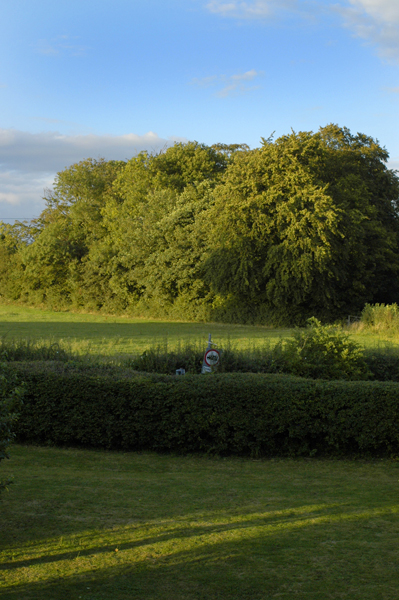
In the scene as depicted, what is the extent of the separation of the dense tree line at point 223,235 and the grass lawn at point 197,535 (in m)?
24.5

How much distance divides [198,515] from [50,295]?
46.1m

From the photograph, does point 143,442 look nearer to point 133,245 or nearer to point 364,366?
point 364,366

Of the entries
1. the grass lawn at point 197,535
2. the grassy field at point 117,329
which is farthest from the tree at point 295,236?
the grass lawn at point 197,535

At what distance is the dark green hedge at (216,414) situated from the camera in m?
8.45

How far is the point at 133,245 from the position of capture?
41562 mm

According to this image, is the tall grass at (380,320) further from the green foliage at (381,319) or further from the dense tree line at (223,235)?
the dense tree line at (223,235)

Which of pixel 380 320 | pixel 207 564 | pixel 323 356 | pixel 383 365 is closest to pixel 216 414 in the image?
pixel 323 356

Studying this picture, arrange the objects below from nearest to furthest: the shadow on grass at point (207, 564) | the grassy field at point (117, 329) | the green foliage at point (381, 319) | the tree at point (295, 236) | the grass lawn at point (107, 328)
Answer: the shadow on grass at point (207, 564) → the grassy field at point (117, 329) → the grass lawn at point (107, 328) → the green foliage at point (381, 319) → the tree at point (295, 236)

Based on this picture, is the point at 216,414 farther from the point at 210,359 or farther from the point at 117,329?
the point at 117,329

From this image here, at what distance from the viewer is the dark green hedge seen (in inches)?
333

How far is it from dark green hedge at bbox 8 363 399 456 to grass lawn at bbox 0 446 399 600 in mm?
944

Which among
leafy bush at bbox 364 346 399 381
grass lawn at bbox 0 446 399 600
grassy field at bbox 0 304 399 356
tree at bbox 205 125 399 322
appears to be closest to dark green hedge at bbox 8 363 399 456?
grass lawn at bbox 0 446 399 600

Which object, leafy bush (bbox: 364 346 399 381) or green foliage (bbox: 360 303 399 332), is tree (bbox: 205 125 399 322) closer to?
green foliage (bbox: 360 303 399 332)

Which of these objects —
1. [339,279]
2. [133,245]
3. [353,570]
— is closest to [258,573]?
[353,570]
